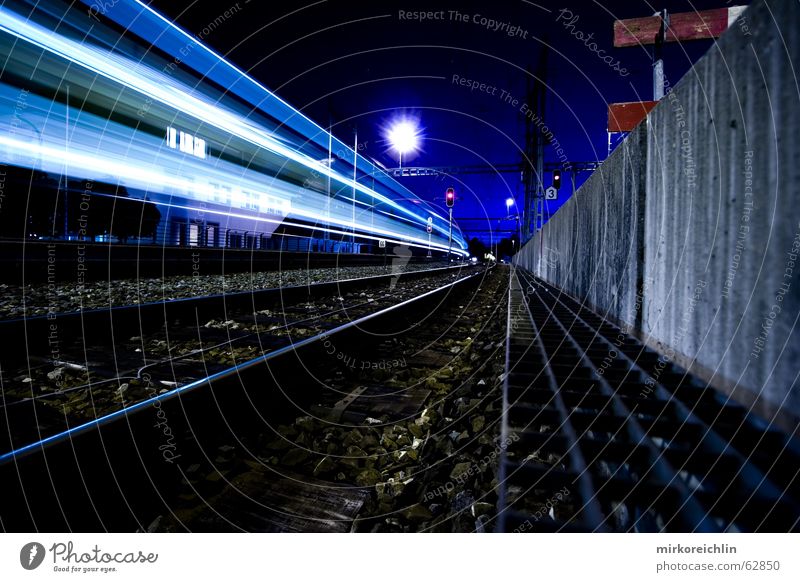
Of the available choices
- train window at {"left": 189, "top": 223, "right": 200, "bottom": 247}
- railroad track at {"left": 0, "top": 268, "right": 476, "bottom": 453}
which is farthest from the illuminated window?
railroad track at {"left": 0, "top": 268, "right": 476, "bottom": 453}

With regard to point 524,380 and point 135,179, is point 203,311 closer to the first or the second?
point 524,380

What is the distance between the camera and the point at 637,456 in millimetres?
1787

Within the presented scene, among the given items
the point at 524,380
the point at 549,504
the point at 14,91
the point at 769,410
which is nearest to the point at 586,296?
the point at 524,380

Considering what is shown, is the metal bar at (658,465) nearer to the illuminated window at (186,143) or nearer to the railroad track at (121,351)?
the railroad track at (121,351)

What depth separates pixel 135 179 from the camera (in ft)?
34.7

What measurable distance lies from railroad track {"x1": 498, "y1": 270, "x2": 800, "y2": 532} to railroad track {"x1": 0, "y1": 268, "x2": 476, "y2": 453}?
2164 mm

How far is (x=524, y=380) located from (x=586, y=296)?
14.0 ft

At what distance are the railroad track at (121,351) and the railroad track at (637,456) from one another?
216cm

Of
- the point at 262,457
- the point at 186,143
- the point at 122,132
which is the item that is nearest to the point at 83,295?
the point at 122,132

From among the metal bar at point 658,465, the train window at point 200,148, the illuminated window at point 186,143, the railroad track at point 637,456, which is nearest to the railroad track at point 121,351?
the railroad track at point 637,456

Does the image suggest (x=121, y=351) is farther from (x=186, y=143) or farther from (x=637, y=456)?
(x=186, y=143)

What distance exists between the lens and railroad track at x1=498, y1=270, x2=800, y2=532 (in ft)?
4.38
